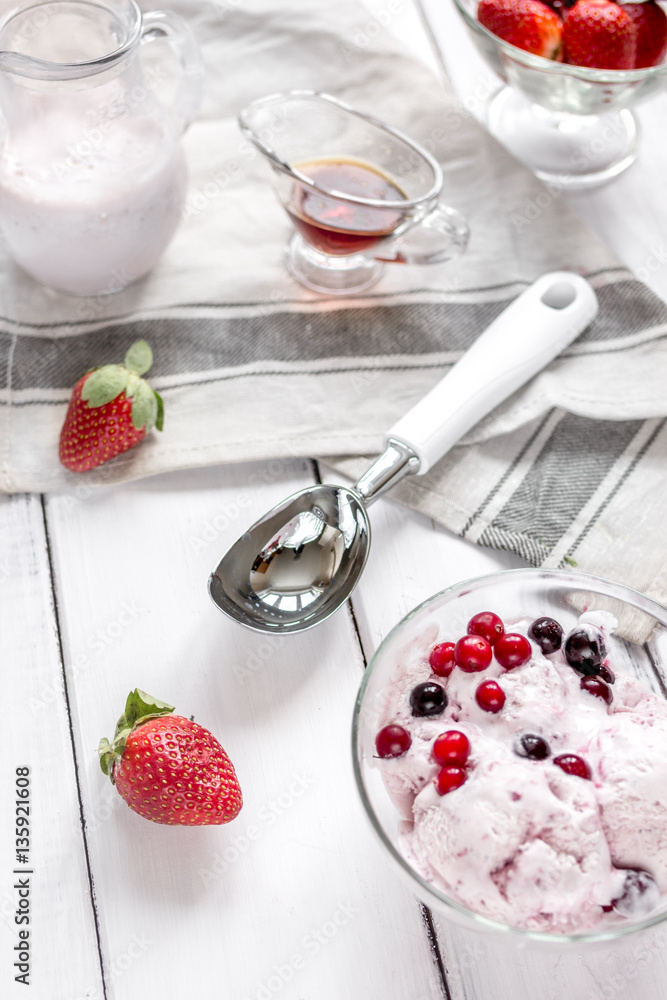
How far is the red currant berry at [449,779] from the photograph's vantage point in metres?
0.97

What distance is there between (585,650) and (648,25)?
3.47ft

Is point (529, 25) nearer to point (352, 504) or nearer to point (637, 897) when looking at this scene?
point (352, 504)

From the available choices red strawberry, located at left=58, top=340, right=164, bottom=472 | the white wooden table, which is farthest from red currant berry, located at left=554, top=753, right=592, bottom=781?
red strawberry, located at left=58, top=340, right=164, bottom=472

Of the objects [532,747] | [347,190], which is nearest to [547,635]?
[532,747]

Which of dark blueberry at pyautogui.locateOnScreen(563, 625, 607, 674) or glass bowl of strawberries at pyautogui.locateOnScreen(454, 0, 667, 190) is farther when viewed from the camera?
glass bowl of strawberries at pyautogui.locateOnScreen(454, 0, 667, 190)

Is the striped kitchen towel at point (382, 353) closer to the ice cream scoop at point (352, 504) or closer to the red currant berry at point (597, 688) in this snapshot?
the ice cream scoop at point (352, 504)

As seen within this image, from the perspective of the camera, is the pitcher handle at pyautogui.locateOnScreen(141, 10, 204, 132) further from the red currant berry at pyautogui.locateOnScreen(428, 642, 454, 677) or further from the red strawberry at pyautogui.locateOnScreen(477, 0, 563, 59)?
the red currant berry at pyautogui.locateOnScreen(428, 642, 454, 677)

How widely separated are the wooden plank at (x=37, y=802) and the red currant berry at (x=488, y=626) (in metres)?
0.53

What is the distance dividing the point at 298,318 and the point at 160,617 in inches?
22.2

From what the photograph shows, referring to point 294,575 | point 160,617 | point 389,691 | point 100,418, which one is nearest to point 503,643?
point 389,691

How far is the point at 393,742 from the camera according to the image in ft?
3.34

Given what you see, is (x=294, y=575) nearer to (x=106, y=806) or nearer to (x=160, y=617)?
(x=160, y=617)

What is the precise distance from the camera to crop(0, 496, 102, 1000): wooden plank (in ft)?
3.54

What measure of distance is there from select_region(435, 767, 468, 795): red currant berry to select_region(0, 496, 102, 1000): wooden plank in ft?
1.48
